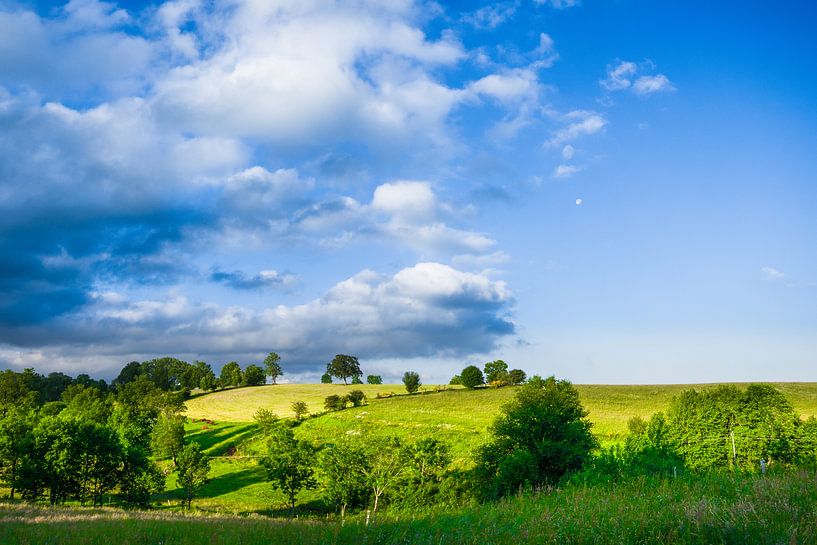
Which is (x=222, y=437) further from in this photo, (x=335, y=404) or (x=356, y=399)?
(x=356, y=399)

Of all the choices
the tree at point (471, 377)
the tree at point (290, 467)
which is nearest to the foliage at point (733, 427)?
the tree at point (290, 467)

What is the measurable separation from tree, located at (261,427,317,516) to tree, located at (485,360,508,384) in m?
93.5

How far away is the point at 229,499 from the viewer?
7362cm

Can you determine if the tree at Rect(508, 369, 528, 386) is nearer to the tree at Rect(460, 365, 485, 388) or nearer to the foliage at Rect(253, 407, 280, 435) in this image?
the tree at Rect(460, 365, 485, 388)

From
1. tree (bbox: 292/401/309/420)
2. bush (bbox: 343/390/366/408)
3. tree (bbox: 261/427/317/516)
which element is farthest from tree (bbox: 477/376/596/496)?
tree (bbox: 292/401/309/420)

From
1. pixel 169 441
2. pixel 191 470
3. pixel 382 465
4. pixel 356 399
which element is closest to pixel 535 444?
pixel 382 465

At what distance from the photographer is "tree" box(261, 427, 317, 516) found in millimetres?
71625

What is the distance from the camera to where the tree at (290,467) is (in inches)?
2820

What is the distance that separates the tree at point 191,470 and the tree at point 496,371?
Answer: 10033 centimetres

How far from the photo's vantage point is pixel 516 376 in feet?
534

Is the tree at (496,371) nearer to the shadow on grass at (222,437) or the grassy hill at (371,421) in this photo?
the grassy hill at (371,421)

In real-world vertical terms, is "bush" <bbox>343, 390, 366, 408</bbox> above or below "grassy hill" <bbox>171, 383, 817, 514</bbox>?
above

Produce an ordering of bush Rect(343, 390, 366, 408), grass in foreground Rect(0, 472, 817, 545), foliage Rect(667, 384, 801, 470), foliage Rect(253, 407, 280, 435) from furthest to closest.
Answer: bush Rect(343, 390, 366, 408) → foliage Rect(253, 407, 280, 435) → foliage Rect(667, 384, 801, 470) → grass in foreground Rect(0, 472, 817, 545)

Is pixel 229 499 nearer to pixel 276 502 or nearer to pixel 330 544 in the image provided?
pixel 276 502
